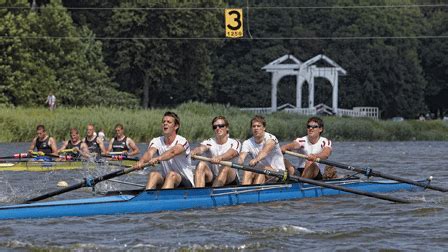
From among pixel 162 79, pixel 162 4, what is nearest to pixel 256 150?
pixel 162 4

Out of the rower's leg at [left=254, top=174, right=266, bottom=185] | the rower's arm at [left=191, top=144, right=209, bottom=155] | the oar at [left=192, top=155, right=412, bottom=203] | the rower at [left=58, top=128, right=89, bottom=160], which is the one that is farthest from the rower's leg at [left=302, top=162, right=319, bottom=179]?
the rower at [left=58, top=128, right=89, bottom=160]

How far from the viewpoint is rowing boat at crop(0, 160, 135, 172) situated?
86.9 feet

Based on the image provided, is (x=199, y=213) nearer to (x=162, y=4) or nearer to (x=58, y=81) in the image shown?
(x=58, y=81)

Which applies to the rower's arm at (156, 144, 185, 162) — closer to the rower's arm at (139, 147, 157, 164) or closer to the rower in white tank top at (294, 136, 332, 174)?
the rower's arm at (139, 147, 157, 164)

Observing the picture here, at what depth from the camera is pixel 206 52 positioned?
227 feet

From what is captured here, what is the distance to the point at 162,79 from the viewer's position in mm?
70438

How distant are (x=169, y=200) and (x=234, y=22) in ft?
112

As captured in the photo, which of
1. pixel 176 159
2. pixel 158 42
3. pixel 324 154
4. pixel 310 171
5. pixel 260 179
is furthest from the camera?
pixel 158 42

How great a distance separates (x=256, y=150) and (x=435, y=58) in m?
71.5

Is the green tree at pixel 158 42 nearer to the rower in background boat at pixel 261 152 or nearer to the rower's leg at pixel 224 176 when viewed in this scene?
the rower in background boat at pixel 261 152

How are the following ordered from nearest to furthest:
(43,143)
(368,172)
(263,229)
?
(263,229) → (368,172) → (43,143)

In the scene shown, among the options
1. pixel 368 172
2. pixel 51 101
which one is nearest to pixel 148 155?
pixel 368 172

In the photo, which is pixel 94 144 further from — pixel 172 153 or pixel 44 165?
pixel 172 153

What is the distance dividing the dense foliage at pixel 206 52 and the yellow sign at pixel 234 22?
1085cm
